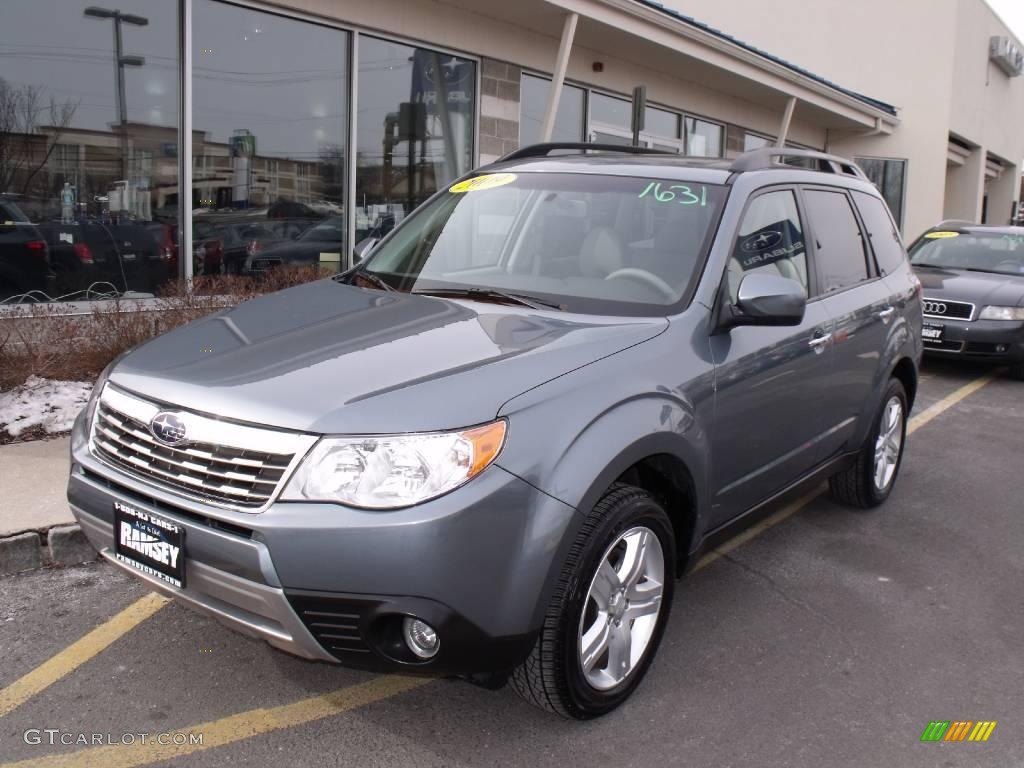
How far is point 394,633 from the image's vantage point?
2541 mm

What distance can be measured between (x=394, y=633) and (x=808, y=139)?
63.0 ft

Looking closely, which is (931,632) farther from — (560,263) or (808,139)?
(808,139)

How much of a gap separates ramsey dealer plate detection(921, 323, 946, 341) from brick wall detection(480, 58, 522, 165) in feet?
16.8

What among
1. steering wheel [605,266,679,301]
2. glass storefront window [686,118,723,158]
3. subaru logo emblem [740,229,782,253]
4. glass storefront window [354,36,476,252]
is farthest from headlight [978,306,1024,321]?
steering wheel [605,266,679,301]

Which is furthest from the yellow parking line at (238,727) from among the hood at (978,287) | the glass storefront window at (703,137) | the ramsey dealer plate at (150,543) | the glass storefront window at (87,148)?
the glass storefront window at (703,137)

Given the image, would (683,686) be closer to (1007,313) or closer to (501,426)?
(501,426)

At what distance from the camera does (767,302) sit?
10.9 ft

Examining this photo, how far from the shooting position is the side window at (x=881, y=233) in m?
5.01

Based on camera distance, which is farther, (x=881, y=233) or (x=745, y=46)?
(x=745, y=46)

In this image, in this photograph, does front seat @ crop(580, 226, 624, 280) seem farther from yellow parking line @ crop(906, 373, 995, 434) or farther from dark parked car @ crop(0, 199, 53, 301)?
dark parked car @ crop(0, 199, 53, 301)

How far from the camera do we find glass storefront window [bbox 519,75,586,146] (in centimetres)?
1187

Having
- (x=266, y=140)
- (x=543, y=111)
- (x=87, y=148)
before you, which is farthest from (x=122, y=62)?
(x=543, y=111)

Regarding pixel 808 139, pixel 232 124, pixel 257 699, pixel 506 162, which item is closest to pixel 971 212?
pixel 808 139

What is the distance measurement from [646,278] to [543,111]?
30.2 feet
